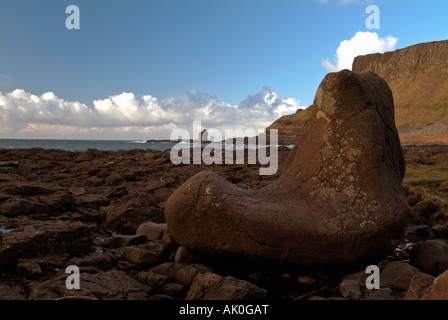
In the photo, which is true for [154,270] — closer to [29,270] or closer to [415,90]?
[29,270]

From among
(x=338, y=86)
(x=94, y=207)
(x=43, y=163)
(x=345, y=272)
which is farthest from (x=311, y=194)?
(x=43, y=163)

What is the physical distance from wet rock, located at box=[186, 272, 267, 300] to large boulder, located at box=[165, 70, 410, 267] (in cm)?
89

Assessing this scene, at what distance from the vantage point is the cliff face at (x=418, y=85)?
302 ft

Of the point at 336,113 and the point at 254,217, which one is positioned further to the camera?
the point at 336,113

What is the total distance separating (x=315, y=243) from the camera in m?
4.48

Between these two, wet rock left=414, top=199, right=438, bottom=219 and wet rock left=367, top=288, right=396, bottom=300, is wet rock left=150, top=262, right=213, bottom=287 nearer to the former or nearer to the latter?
wet rock left=367, top=288, right=396, bottom=300

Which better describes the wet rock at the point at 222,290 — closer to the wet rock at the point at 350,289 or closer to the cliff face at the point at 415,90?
the wet rock at the point at 350,289

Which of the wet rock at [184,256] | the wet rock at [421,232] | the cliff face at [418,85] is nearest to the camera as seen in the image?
the wet rock at [184,256]

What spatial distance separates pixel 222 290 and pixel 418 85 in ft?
429

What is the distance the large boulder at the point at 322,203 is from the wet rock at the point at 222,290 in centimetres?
89

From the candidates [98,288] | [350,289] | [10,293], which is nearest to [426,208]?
[350,289]

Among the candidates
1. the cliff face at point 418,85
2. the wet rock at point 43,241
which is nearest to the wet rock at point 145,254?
the wet rock at point 43,241

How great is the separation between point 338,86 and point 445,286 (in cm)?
335

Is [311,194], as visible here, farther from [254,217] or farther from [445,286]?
[445,286]
